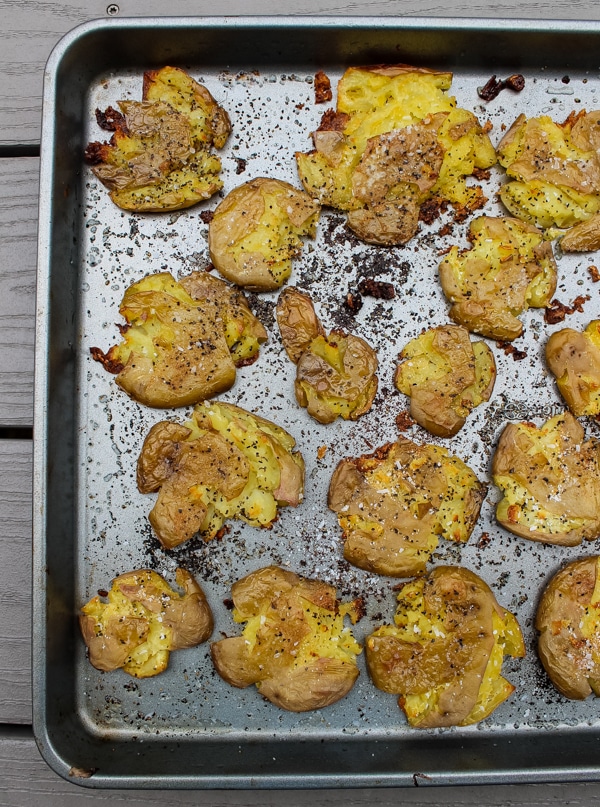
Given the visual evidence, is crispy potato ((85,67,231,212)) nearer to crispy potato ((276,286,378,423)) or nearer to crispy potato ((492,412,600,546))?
crispy potato ((276,286,378,423))

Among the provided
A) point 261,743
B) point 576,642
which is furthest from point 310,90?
point 261,743

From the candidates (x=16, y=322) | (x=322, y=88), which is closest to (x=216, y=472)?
(x=16, y=322)

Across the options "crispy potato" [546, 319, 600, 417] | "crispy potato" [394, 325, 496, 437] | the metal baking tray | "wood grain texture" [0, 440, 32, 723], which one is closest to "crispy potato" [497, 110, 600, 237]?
the metal baking tray

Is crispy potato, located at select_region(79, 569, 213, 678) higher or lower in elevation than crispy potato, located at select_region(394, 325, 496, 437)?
lower

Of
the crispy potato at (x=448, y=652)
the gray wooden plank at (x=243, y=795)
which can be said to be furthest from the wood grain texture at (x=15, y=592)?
the crispy potato at (x=448, y=652)

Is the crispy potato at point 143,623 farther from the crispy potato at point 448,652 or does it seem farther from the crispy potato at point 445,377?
the crispy potato at point 445,377

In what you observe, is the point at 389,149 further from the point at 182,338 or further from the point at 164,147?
the point at 182,338

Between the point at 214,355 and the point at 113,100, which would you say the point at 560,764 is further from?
the point at 113,100
